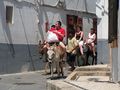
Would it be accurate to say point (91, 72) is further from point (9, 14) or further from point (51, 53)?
point (9, 14)

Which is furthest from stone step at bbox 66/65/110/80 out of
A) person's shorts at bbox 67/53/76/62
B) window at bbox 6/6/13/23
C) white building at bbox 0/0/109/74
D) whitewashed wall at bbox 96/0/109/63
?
window at bbox 6/6/13/23

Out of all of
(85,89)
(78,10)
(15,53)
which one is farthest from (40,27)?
→ (85,89)

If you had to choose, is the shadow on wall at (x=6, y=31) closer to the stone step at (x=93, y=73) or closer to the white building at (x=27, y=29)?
the white building at (x=27, y=29)

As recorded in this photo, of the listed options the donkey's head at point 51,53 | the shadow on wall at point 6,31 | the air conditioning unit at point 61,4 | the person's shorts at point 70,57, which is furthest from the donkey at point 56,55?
the air conditioning unit at point 61,4

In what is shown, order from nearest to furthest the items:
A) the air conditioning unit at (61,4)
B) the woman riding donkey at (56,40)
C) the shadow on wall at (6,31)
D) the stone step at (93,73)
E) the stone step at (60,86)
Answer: the stone step at (60,86)
the stone step at (93,73)
the woman riding donkey at (56,40)
the shadow on wall at (6,31)
the air conditioning unit at (61,4)

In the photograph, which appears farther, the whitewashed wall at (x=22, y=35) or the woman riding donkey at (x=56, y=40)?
the whitewashed wall at (x=22, y=35)

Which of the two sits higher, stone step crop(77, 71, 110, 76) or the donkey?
the donkey

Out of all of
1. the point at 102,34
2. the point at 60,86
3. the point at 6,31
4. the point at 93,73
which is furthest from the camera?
the point at 6,31

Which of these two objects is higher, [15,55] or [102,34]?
[102,34]

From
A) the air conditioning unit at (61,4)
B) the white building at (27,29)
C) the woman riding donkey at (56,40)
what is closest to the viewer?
the woman riding donkey at (56,40)

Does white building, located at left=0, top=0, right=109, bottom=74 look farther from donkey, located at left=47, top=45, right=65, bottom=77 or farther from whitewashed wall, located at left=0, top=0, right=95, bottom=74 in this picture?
donkey, located at left=47, top=45, right=65, bottom=77

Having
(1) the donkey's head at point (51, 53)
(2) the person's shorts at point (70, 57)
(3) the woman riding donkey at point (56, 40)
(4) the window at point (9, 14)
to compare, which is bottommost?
(2) the person's shorts at point (70, 57)

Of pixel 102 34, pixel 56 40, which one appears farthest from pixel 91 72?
pixel 102 34

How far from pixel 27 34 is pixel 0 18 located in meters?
2.34
